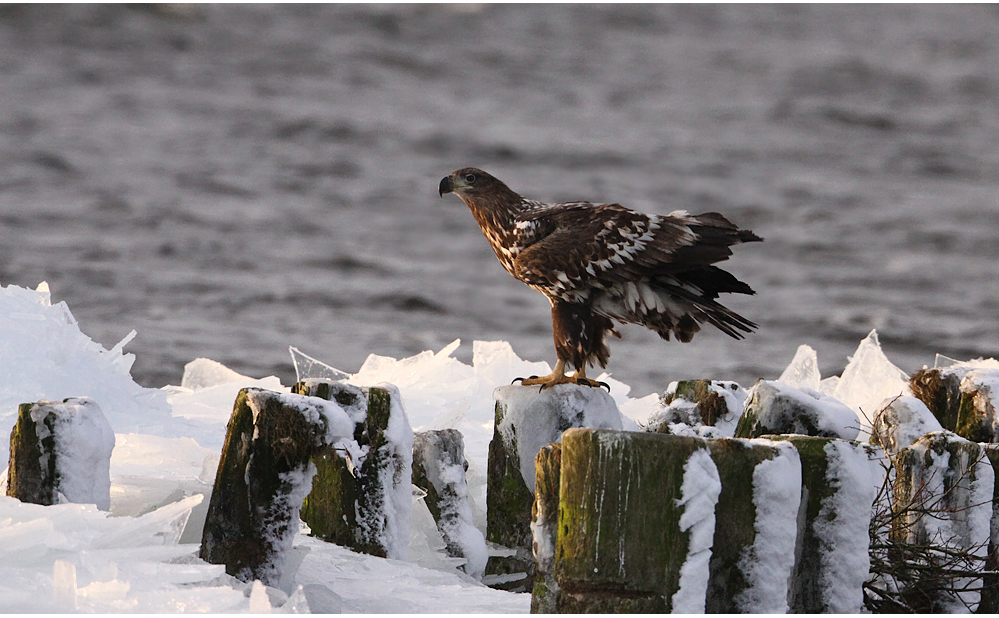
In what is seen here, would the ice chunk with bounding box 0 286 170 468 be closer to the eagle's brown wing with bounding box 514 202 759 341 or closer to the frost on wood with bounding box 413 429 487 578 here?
the frost on wood with bounding box 413 429 487 578

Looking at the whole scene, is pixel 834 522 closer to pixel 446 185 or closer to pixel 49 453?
pixel 49 453

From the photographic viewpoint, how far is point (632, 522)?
279cm

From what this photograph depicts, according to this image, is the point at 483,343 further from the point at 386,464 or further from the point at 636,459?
the point at 636,459

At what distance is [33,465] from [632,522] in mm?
1937

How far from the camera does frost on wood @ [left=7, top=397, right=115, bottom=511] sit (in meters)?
3.52

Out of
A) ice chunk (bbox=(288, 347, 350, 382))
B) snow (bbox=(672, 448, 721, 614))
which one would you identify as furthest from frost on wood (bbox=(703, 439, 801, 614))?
ice chunk (bbox=(288, 347, 350, 382))

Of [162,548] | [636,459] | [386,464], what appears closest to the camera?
[636,459]

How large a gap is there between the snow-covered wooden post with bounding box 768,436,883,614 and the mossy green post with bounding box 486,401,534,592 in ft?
4.26

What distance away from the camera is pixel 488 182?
562cm

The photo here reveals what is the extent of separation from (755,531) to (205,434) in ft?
11.7

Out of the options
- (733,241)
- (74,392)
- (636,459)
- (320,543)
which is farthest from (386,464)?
(74,392)

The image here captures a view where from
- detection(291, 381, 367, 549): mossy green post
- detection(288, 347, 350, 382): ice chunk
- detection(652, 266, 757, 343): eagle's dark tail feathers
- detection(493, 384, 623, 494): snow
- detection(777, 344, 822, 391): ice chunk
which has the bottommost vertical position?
detection(291, 381, 367, 549): mossy green post

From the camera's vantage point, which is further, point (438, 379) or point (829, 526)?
point (438, 379)

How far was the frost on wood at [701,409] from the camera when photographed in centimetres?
439
